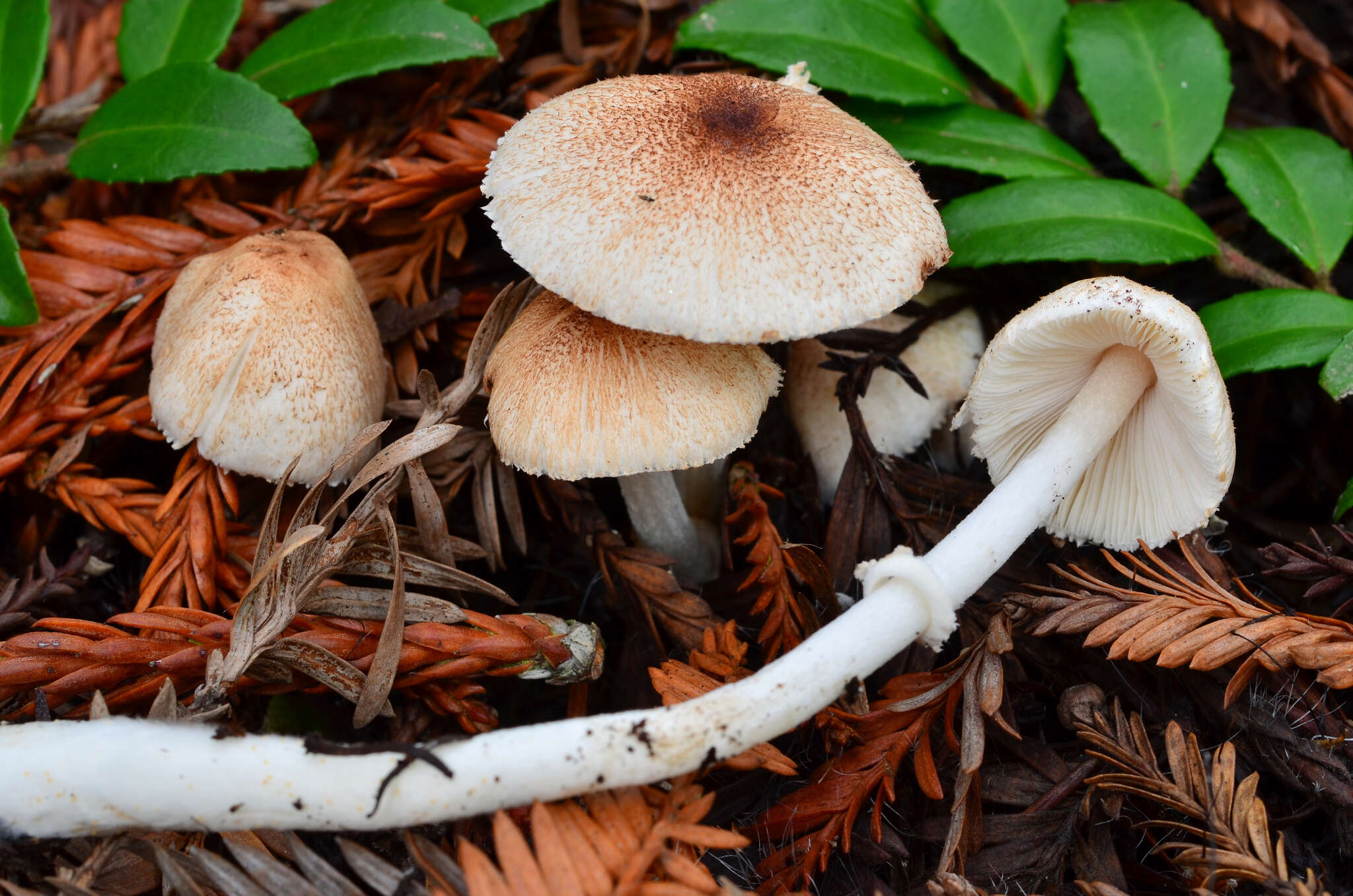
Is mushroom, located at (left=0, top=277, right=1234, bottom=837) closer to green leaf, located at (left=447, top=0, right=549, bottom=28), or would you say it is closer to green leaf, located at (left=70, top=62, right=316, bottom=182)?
green leaf, located at (left=70, top=62, right=316, bottom=182)

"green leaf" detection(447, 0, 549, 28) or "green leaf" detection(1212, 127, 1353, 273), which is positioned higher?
"green leaf" detection(447, 0, 549, 28)

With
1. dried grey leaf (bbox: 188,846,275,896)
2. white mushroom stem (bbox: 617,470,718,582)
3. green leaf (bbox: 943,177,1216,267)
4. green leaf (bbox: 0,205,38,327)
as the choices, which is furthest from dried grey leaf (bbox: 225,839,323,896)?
green leaf (bbox: 943,177,1216,267)

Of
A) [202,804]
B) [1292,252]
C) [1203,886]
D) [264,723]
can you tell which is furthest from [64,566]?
[1292,252]

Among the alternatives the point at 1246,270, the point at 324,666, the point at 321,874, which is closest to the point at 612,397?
the point at 324,666

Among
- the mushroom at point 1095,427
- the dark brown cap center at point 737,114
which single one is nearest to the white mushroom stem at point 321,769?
the mushroom at point 1095,427

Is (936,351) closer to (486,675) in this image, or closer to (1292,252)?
(1292,252)
